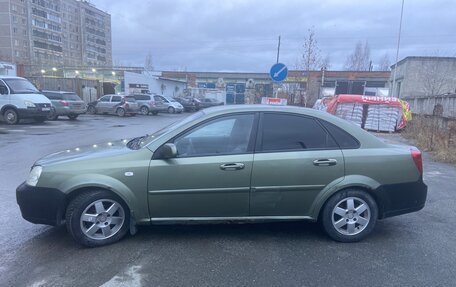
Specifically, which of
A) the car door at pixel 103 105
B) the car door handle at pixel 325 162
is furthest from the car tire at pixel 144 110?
the car door handle at pixel 325 162

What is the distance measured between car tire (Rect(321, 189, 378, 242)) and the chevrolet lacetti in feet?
0.04

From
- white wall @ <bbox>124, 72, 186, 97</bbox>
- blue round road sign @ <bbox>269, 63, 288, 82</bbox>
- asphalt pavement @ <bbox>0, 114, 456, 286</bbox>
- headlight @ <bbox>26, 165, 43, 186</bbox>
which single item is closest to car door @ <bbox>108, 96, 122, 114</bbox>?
white wall @ <bbox>124, 72, 186, 97</bbox>

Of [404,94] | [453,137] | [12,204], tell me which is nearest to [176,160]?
[12,204]

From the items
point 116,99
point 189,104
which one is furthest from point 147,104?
point 189,104

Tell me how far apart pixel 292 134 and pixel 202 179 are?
117 centimetres

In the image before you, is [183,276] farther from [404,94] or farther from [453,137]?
[404,94]

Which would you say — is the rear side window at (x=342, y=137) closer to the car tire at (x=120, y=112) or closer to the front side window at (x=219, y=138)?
the front side window at (x=219, y=138)

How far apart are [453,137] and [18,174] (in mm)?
11076

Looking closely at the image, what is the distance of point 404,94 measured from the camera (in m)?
31.4

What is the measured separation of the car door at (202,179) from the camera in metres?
3.69

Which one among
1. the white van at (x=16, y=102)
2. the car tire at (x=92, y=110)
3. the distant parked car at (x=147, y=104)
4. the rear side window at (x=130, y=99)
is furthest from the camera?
the distant parked car at (x=147, y=104)

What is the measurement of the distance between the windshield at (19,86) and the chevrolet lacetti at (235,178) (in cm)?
1460

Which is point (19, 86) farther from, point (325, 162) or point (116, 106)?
point (325, 162)

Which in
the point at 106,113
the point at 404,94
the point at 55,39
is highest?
the point at 55,39
